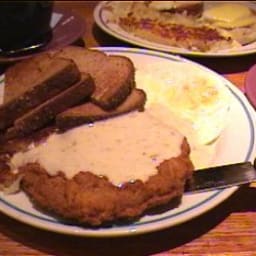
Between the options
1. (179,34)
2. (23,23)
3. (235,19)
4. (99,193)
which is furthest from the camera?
(235,19)

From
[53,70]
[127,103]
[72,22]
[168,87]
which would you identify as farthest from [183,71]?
[72,22]

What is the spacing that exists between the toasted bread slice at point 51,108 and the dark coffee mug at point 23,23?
439 millimetres

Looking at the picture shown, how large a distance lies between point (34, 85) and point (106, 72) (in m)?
0.23

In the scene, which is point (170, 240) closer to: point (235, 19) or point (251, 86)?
point (251, 86)

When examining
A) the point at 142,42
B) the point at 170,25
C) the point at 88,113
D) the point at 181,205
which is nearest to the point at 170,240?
the point at 181,205

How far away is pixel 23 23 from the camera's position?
62.7 inches

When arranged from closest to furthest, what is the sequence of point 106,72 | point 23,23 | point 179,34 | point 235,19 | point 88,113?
point 88,113 → point 106,72 → point 23,23 → point 179,34 → point 235,19

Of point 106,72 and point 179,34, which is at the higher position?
point 106,72

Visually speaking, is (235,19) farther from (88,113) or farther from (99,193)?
(99,193)

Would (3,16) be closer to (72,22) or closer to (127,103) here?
(72,22)

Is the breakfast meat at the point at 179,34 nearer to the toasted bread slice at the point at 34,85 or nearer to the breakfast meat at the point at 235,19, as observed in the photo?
the breakfast meat at the point at 235,19

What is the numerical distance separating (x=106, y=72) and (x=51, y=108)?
0.77ft

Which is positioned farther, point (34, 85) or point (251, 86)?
point (251, 86)

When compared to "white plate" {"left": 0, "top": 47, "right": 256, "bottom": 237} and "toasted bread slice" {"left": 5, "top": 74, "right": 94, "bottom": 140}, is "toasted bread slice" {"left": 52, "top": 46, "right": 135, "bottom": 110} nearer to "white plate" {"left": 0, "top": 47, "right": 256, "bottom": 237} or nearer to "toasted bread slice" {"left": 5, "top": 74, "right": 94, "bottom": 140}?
"toasted bread slice" {"left": 5, "top": 74, "right": 94, "bottom": 140}
